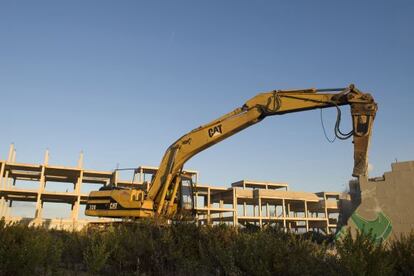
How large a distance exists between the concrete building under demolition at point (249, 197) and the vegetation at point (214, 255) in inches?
69.6

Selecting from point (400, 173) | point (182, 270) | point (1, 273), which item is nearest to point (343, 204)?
point (400, 173)

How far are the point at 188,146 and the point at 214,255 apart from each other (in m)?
8.72

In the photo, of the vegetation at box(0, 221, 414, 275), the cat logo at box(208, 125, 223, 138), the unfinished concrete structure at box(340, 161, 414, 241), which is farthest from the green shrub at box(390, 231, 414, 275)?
the cat logo at box(208, 125, 223, 138)

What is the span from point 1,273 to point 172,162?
35.0 feet

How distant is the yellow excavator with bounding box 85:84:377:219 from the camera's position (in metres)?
15.7

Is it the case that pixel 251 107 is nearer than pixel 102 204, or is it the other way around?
pixel 251 107

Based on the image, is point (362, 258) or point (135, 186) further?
point (135, 186)

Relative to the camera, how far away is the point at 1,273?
8.00 meters

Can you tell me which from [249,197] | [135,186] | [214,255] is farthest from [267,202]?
Result: [214,255]

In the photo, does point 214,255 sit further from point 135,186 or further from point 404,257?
point 135,186

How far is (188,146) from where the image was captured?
18109 millimetres

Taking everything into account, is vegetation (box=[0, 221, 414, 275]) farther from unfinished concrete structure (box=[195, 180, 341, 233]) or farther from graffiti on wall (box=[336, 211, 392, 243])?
unfinished concrete structure (box=[195, 180, 341, 233])

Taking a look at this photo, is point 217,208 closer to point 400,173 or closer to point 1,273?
point 400,173

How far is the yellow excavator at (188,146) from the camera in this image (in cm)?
1566
